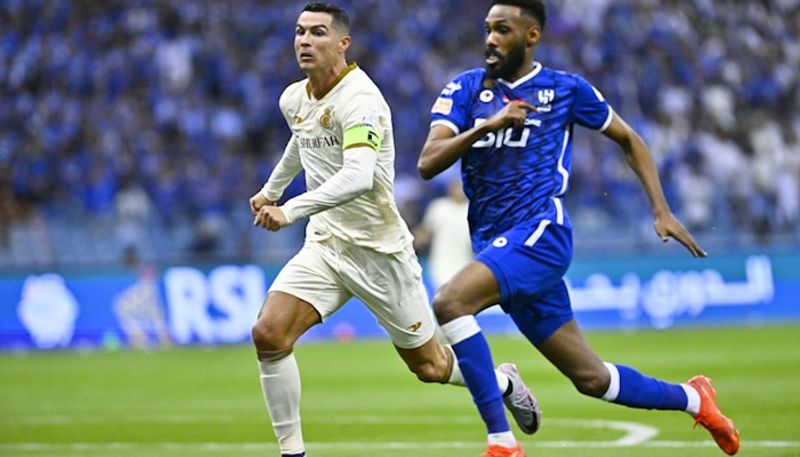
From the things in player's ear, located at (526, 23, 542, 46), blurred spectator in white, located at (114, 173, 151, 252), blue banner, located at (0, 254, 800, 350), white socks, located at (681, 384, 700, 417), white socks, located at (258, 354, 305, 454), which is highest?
player's ear, located at (526, 23, 542, 46)

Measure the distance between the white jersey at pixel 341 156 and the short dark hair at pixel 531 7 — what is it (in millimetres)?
897

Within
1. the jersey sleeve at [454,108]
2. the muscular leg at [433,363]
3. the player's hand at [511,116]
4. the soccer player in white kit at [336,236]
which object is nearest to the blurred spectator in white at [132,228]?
the soccer player in white kit at [336,236]

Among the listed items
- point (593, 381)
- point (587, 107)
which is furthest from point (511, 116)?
point (593, 381)

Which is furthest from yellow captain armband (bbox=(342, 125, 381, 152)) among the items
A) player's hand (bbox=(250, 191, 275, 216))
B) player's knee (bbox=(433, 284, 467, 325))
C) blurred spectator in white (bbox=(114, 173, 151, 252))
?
blurred spectator in white (bbox=(114, 173, 151, 252))

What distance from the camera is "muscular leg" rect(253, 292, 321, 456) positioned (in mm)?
8195

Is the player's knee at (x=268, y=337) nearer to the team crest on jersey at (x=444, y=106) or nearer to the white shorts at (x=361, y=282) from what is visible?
the white shorts at (x=361, y=282)

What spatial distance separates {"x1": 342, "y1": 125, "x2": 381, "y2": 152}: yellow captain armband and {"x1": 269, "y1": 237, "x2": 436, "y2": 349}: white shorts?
716mm

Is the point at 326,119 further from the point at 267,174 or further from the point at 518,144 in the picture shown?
the point at 267,174

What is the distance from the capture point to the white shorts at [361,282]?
8.50 meters

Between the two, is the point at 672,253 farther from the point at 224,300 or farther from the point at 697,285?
the point at 224,300

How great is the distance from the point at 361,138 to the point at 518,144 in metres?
0.88

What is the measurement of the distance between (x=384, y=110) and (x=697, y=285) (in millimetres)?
14864

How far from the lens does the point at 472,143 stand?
7910 millimetres

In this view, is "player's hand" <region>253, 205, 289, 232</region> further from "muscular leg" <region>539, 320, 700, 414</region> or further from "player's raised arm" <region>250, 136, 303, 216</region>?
"muscular leg" <region>539, 320, 700, 414</region>
